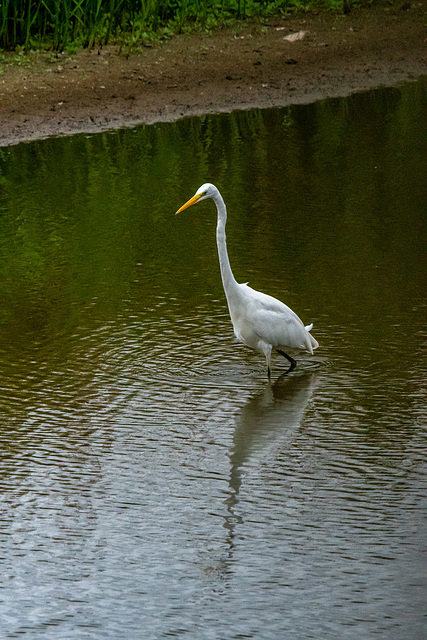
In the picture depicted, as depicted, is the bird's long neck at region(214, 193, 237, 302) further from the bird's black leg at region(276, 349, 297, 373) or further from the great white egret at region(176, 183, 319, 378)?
the bird's black leg at region(276, 349, 297, 373)

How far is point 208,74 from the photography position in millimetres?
13844

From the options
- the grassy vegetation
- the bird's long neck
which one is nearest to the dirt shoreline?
the grassy vegetation

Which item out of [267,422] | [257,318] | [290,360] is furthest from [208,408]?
[290,360]

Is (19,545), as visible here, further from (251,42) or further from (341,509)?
(251,42)

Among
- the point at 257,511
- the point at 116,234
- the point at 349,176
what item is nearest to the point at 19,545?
the point at 257,511

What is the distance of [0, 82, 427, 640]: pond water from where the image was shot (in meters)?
4.20

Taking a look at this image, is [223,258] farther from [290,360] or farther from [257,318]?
[290,360]

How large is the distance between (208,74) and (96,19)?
1.75 metres

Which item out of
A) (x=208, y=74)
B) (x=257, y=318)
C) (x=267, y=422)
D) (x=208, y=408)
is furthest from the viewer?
(x=208, y=74)

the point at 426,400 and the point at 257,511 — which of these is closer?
the point at 257,511

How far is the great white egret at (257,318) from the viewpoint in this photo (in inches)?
249

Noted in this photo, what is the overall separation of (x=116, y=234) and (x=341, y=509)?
481 cm

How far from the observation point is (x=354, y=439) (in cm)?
550

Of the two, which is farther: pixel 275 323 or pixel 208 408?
pixel 275 323
